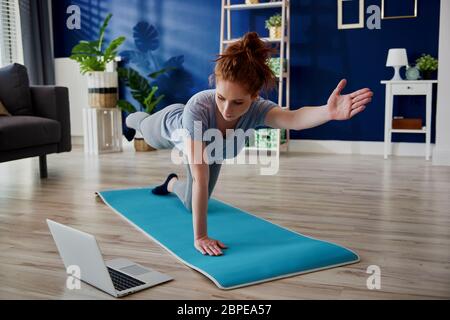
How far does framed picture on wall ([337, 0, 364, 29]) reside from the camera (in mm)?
4422

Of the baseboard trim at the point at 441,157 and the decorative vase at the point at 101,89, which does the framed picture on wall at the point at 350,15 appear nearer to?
the baseboard trim at the point at 441,157

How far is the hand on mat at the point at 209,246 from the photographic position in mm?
1713

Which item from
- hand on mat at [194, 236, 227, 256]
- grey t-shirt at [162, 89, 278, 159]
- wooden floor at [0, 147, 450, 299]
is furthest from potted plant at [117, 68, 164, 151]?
hand on mat at [194, 236, 227, 256]

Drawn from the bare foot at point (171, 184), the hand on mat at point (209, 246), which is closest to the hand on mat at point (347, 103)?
the hand on mat at point (209, 246)

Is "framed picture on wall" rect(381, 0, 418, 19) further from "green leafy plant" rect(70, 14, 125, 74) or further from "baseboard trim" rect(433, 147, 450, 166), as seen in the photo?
"green leafy plant" rect(70, 14, 125, 74)

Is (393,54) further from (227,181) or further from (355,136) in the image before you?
(227,181)

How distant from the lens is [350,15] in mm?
4461

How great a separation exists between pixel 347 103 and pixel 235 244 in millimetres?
650

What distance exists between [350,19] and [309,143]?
1.18m

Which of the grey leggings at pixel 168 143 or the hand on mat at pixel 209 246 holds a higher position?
the grey leggings at pixel 168 143

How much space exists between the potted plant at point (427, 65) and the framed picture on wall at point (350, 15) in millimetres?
622

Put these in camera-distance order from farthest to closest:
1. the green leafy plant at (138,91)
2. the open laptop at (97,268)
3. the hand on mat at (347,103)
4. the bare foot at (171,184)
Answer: the green leafy plant at (138,91) → the bare foot at (171,184) → the hand on mat at (347,103) → the open laptop at (97,268)

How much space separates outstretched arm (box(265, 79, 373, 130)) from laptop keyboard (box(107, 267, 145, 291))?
0.81 m

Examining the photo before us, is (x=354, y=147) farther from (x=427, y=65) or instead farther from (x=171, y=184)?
(x=171, y=184)
